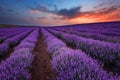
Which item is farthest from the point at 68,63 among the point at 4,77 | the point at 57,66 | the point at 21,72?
the point at 4,77

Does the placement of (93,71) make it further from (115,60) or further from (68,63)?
(115,60)

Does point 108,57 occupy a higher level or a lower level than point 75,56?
lower

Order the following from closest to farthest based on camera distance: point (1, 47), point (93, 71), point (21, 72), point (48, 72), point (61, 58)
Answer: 1. point (93, 71)
2. point (21, 72)
3. point (61, 58)
4. point (48, 72)
5. point (1, 47)

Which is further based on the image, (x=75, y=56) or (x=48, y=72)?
(x=48, y=72)

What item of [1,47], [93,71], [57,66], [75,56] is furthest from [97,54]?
[1,47]

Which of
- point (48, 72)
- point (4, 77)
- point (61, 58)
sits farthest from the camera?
point (48, 72)

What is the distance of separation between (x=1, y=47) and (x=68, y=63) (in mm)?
5328

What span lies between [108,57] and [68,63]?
2.23m

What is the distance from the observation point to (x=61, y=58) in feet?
13.4

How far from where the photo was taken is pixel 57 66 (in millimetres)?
3797

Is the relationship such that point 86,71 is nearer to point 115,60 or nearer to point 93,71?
point 93,71

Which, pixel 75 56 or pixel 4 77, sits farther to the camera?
→ pixel 75 56

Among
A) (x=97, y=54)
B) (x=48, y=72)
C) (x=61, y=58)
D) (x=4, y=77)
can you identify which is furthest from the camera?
(x=97, y=54)

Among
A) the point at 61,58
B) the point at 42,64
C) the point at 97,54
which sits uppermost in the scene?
the point at 61,58
